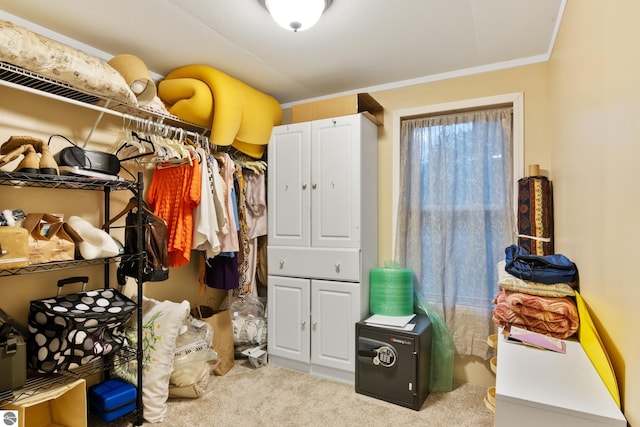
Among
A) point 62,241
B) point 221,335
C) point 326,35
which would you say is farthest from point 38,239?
point 326,35

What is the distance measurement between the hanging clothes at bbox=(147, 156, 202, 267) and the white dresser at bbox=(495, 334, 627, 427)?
1.95m

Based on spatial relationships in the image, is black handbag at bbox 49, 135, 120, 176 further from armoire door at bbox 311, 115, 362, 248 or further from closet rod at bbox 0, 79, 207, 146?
armoire door at bbox 311, 115, 362, 248

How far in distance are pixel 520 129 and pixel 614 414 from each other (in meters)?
2.06

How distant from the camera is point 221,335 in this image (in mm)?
2865

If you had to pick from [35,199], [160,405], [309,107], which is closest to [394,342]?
[160,405]

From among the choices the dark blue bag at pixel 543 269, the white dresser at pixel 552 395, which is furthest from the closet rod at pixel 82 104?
the white dresser at pixel 552 395

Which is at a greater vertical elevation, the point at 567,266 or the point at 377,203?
the point at 377,203

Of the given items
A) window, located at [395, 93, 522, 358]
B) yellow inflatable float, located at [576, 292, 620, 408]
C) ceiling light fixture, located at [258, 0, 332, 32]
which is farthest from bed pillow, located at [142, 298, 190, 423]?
yellow inflatable float, located at [576, 292, 620, 408]

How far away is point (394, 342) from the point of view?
2395 mm

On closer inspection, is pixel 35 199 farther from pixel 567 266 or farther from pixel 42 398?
pixel 567 266

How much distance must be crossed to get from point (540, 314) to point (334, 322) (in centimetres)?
155

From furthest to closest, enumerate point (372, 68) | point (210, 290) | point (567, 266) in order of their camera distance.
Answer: point (210, 290), point (372, 68), point (567, 266)

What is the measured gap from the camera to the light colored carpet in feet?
7.15

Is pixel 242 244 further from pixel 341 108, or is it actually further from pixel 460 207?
pixel 460 207
